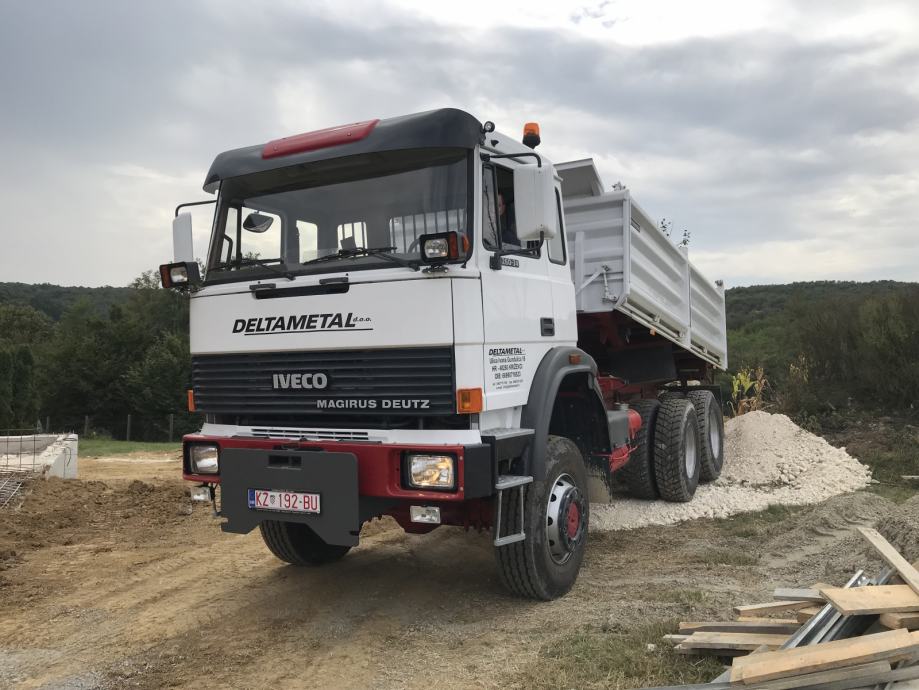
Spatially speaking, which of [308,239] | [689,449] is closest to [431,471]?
[308,239]

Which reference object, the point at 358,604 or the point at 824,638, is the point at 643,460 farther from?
the point at 824,638

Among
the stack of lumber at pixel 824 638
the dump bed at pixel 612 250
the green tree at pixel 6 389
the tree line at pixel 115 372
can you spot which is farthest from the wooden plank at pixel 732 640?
the tree line at pixel 115 372

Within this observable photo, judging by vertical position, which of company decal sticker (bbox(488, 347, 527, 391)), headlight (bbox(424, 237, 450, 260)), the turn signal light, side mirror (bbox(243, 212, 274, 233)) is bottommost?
the turn signal light

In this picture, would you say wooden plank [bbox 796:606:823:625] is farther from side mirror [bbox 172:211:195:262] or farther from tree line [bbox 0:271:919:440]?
tree line [bbox 0:271:919:440]

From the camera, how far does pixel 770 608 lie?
4.08 m

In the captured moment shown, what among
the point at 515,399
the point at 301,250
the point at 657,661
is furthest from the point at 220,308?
the point at 657,661

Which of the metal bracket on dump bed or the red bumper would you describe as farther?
the metal bracket on dump bed

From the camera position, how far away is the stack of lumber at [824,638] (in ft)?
10.0

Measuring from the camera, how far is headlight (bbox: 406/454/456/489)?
154 inches

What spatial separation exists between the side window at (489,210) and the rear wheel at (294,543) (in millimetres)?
2548

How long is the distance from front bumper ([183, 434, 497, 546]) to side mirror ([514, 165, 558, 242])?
1.23 m

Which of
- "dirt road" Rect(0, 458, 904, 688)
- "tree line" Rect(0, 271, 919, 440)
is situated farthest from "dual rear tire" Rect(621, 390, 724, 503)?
"tree line" Rect(0, 271, 919, 440)

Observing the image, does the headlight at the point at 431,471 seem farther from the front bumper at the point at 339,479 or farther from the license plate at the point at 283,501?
→ the license plate at the point at 283,501

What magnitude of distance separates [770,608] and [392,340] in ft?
8.11
